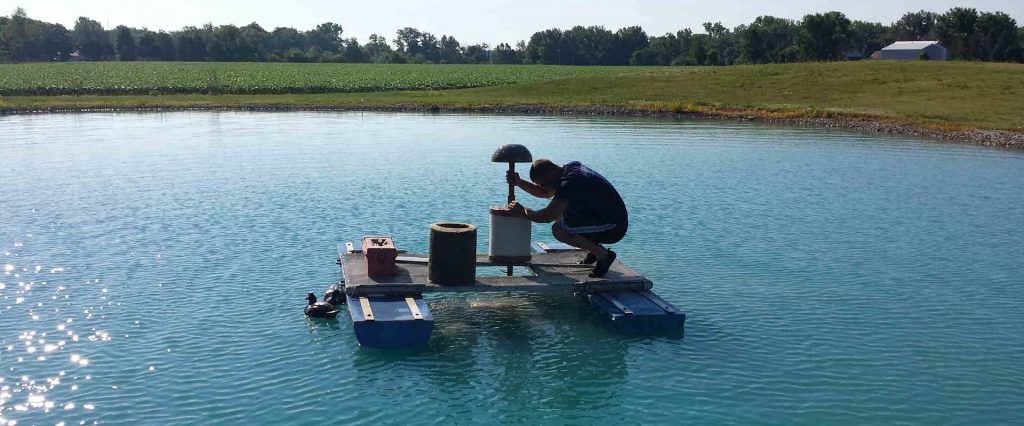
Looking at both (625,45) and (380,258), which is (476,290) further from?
(625,45)

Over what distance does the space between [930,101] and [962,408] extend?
1822 inches

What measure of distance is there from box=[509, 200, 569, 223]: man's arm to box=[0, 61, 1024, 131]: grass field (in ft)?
111

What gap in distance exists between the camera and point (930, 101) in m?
50.7

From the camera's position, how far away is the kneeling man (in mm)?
11148

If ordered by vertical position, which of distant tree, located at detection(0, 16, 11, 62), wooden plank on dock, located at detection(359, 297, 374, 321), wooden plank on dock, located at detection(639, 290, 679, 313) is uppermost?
distant tree, located at detection(0, 16, 11, 62)

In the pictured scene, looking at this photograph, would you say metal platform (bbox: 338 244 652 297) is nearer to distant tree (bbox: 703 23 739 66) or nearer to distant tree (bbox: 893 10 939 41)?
distant tree (bbox: 703 23 739 66)

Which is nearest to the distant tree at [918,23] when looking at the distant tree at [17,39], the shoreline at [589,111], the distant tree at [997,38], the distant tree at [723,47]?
the distant tree at [723,47]

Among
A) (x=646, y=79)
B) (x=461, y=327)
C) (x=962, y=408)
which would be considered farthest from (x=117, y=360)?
(x=646, y=79)

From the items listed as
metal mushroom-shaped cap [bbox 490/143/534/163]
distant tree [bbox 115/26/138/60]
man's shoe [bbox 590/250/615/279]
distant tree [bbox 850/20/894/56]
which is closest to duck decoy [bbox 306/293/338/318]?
metal mushroom-shaped cap [bbox 490/143/534/163]

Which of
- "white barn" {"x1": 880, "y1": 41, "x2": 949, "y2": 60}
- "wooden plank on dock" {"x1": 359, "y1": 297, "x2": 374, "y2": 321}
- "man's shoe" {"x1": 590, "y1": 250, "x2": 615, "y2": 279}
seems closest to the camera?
"wooden plank on dock" {"x1": 359, "y1": 297, "x2": 374, "y2": 321}

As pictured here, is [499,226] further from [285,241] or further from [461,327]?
[285,241]

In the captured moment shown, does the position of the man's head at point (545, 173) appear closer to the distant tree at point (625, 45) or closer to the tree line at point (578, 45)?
the tree line at point (578, 45)

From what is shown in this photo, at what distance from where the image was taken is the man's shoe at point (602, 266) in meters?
11.4

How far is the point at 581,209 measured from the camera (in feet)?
37.2
